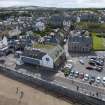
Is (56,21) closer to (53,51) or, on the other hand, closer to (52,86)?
(53,51)

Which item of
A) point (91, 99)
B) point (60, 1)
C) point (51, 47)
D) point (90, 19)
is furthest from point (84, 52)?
point (60, 1)

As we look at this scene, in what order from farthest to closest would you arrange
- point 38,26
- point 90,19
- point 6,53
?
point 90,19, point 38,26, point 6,53

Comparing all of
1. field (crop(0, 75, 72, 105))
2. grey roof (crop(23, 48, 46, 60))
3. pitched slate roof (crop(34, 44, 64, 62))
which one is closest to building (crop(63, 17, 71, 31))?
pitched slate roof (crop(34, 44, 64, 62))

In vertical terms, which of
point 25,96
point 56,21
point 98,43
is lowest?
point 25,96

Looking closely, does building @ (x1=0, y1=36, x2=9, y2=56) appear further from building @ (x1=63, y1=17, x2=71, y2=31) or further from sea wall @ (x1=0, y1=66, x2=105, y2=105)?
building @ (x1=63, y1=17, x2=71, y2=31)

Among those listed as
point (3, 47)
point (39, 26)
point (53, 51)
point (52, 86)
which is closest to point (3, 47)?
point (3, 47)

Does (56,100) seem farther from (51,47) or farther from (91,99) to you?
(51,47)
